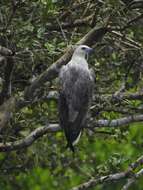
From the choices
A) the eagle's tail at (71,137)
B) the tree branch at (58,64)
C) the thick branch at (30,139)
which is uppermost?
the tree branch at (58,64)

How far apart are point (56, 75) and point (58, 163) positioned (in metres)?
2.27

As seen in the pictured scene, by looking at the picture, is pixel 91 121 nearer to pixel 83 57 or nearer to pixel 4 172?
pixel 83 57

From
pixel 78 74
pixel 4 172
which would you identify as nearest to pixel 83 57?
pixel 78 74

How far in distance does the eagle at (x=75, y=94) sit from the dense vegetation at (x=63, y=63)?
0.09 m

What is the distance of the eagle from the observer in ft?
21.3

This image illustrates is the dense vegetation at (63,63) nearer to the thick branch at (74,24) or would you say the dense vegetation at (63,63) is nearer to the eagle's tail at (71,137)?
the thick branch at (74,24)

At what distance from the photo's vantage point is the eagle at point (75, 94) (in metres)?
6.49

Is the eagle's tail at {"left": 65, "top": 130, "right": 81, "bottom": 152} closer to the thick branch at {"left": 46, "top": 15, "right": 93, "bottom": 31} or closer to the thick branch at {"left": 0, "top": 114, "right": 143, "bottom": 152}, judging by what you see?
the thick branch at {"left": 0, "top": 114, "right": 143, "bottom": 152}

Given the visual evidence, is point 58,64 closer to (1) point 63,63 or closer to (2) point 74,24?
(1) point 63,63

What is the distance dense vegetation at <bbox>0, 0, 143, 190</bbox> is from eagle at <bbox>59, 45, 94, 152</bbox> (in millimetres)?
93

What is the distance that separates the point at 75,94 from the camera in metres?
6.65

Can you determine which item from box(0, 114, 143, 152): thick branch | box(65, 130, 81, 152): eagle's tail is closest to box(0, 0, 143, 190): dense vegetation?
box(0, 114, 143, 152): thick branch

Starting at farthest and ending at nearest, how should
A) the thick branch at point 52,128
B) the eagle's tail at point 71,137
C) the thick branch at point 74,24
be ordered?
the thick branch at point 74,24 → the eagle's tail at point 71,137 → the thick branch at point 52,128

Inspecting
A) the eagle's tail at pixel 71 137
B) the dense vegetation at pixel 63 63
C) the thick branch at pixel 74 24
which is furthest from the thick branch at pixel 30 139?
the thick branch at pixel 74 24
